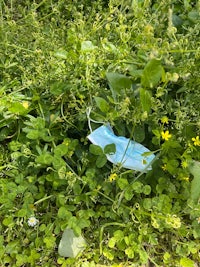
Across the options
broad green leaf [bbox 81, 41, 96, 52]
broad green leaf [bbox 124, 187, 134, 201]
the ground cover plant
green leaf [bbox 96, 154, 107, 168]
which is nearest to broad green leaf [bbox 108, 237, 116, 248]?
the ground cover plant

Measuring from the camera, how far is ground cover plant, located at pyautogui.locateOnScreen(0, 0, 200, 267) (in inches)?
67.1

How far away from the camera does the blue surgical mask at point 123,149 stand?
1774 mm

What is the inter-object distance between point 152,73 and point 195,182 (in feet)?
1.43

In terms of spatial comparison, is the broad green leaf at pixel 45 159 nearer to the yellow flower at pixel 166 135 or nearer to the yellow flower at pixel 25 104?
the yellow flower at pixel 25 104

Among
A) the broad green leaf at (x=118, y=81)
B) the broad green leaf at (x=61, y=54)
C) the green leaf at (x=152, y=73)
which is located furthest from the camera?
the broad green leaf at (x=61, y=54)

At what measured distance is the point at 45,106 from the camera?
1.91 metres

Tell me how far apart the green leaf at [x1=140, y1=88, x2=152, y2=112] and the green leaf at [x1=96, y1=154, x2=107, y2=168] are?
272mm

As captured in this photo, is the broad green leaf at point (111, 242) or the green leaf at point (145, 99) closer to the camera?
the green leaf at point (145, 99)

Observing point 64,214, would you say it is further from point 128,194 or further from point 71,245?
point 128,194

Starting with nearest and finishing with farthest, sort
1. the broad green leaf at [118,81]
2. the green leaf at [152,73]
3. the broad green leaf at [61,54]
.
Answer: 1. the green leaf at [152,73]
2. the broad green leaf at [118,81]
3. the broad green leaf at [61,54]

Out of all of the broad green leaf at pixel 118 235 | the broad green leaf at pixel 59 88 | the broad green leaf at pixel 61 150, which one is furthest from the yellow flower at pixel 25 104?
the broad green leaf at pixel 118 235

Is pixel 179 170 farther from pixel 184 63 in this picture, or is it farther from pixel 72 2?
pixel 72 2

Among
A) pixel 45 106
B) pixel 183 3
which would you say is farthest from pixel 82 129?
pixel 183 3

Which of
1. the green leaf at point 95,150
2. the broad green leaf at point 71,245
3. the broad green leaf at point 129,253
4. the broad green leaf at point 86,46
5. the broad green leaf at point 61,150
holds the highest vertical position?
the broad green leaf at point 86,46
